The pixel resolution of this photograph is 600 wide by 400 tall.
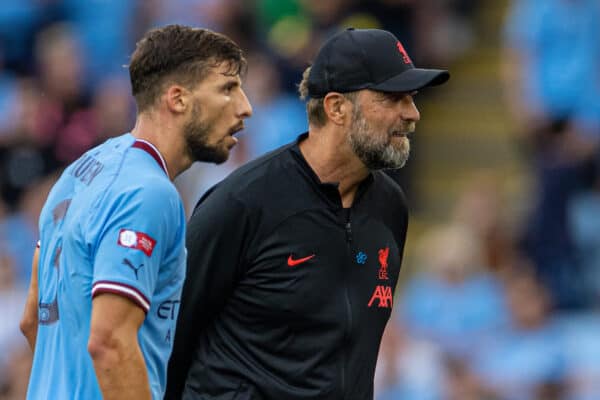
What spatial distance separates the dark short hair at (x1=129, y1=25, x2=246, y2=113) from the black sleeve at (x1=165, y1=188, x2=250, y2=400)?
0.66m

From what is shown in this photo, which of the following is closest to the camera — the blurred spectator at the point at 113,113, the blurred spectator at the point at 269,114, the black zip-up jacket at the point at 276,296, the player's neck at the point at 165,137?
the player's neck at the point at 165,137

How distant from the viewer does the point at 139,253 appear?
390 centimetres

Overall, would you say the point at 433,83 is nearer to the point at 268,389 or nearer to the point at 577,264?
the point at 268,389

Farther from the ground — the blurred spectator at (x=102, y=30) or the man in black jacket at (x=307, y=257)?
the blurred spectator at (x=102, y=30)

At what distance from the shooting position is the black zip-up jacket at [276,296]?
471cm

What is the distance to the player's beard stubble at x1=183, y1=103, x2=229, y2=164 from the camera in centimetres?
423

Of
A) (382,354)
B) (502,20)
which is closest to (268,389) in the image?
(382,354)

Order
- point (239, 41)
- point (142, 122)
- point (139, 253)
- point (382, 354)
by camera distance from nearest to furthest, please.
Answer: point (139, 253) → point (142, 122) → point (382, 354) → point (239, 41)

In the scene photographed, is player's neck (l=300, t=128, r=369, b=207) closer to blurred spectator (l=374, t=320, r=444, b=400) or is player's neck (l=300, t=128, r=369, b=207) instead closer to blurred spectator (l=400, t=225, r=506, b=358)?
blurred spectator (l=374, t=320, r=444, b=400)

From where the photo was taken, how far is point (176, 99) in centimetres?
421

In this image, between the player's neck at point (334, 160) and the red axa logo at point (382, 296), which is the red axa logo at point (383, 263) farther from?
the player's neck at point (334, 160)

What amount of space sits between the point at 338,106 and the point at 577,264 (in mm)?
4685

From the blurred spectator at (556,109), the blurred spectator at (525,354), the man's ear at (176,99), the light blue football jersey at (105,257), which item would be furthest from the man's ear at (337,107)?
the blurred spectator at (556,109)

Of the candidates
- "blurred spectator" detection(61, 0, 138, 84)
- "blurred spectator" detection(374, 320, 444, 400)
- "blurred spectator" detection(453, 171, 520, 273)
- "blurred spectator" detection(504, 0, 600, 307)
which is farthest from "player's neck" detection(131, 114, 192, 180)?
"blurred spectator" detection(61, 0, 138, 84)
